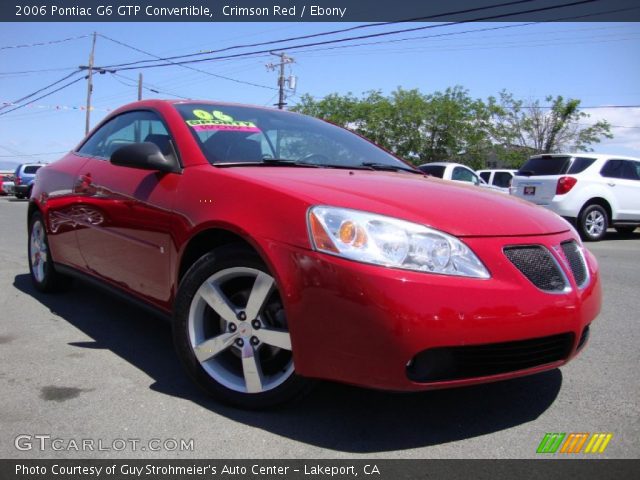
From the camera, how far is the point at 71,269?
161 inches

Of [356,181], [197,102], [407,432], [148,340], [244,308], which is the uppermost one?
[197,102]

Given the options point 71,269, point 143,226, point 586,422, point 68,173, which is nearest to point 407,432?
point 586,422

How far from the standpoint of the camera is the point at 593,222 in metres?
10.6

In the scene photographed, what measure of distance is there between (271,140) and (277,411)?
1.61 meters

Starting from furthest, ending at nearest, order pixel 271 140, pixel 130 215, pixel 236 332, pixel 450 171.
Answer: pixel 450 171
pixel 271 140
pixel 130 215
pixel 236 332

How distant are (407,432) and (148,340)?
6.30ft

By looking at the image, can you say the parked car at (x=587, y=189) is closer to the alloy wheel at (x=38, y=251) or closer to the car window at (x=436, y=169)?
the car window at (x=436, y=169)

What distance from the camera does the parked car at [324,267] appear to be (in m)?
2.07

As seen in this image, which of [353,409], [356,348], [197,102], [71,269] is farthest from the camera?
[71,269]

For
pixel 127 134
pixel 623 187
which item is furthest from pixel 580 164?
pixel 127 134

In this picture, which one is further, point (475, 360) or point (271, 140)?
point (271, 140)

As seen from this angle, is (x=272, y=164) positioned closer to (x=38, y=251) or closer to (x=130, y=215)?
(x=130, y=215)

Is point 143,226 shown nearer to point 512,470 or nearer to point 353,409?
point 353,409

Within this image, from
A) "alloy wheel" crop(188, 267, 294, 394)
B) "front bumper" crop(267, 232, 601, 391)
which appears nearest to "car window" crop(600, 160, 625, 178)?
"front bumper" crop(267, 232, 601, 391)
